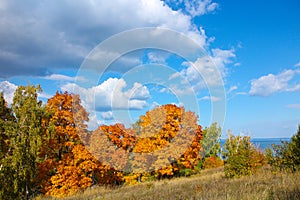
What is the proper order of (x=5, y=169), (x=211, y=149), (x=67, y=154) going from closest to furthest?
(x=5, y=169), (x=67, y=154), (x=211, y=149)

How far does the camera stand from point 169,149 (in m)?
29.8

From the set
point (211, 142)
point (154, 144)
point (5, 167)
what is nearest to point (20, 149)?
point (5, 167)

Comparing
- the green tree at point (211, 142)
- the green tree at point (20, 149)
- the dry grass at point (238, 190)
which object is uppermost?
the green tree at point (211, 142)

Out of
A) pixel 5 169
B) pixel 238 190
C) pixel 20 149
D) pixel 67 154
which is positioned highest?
pixel 67 154

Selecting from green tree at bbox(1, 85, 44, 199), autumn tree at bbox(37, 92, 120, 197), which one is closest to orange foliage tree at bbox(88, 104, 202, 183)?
autumn tree at bbox(37, 92, 120, 197)

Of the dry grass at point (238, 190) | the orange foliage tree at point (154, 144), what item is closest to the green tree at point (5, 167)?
the dry grass at point (238, 190)

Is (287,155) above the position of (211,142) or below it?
below

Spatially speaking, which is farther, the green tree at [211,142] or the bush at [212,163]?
the green tree at [211,142]

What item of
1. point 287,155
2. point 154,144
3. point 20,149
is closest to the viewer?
point 20,149

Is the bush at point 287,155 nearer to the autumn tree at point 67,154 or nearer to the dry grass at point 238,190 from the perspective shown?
the dry grass at point 238,190

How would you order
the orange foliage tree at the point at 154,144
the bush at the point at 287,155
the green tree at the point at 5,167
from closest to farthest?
the green tree at the point at 5,167 < the bush at the point at 287,155 < the orange foliage tree at the point at 154,144

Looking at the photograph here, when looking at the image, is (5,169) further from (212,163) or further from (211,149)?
(211,149)

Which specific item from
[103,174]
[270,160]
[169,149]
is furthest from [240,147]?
[103,174]

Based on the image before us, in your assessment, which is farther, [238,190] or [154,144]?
[154,144]
